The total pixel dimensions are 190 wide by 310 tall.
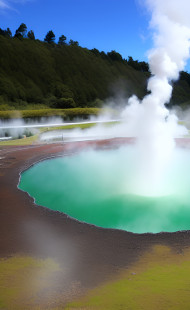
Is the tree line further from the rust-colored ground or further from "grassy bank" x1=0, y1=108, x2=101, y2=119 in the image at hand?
the rust-colored ground

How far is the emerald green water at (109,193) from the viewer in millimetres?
7922

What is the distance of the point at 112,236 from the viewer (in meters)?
6.68

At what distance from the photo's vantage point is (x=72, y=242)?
6391 mm

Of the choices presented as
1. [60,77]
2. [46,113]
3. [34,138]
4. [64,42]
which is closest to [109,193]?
[34,138]

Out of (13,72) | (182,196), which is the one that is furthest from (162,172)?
(13,72)

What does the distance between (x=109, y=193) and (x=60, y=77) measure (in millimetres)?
49422

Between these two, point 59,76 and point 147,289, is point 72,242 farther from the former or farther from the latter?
point 59,76

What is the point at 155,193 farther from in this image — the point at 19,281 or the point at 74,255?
the point at 19,281

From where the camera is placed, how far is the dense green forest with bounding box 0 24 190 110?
150ft

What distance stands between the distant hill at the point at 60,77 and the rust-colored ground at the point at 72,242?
32599 millimetres

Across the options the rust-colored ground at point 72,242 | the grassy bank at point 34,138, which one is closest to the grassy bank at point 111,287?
the rust-colored ground at point 72,242

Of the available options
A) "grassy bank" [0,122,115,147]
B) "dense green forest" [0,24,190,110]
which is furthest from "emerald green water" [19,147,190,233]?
"dense green forest" [0,24,190,110]

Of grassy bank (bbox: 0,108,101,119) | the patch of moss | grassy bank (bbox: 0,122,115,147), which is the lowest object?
the patch of moss

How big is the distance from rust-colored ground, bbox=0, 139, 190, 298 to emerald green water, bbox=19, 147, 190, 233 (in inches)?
27.5
